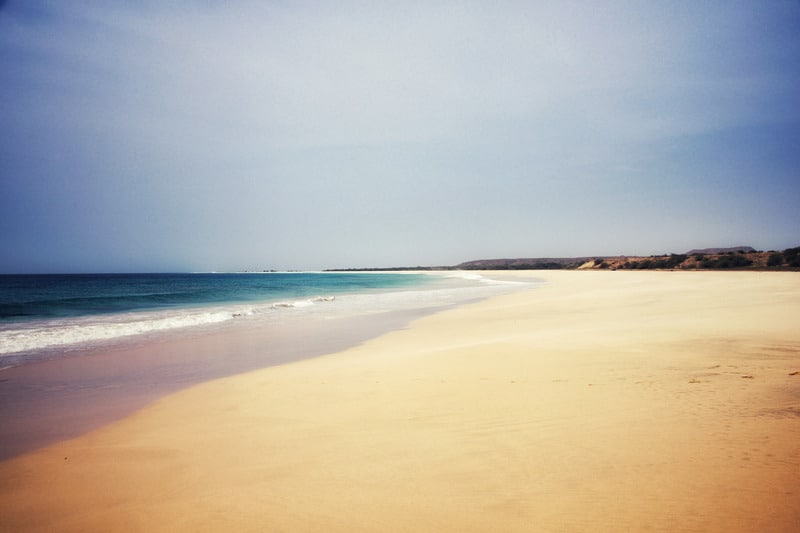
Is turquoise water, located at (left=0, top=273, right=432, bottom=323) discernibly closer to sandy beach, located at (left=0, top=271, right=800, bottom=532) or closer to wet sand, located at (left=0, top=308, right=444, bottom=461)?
wet sand, located at (left=0, top=308, right=444, bottom=461)

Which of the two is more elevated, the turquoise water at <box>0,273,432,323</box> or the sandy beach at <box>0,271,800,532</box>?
the sandy beach at <box>0,271,800,532</box>

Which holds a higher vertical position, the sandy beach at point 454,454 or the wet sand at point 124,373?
the sandy beach at point 454,454

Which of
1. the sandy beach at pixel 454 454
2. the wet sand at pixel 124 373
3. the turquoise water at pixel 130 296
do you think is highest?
the sandy beach at pixel 454 454

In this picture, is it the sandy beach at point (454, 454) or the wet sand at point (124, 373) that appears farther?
the wet sand at point (124, 373)

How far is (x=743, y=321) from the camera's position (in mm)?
9391

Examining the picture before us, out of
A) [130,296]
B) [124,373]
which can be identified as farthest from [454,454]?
[130,296]

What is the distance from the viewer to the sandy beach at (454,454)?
8.71 feet

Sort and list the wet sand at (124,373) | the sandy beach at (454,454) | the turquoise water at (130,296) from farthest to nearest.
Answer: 1. the turquoise water at (130,296)
2. the wet sand at (124,373)
3. the sandy beach at (454,454)

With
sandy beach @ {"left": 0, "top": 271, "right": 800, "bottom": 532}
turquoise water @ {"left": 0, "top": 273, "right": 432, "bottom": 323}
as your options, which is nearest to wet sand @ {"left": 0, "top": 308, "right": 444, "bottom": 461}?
sandy beach @ {"left": 0, "top": 271, "right": 800, "bottom": 532}

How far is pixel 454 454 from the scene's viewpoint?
3469 millimetres

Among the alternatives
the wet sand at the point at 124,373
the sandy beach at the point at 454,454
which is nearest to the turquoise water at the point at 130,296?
the wet sand at the point at 124,373

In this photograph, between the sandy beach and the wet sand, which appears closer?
the sandy beach

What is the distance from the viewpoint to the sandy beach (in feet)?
8.71

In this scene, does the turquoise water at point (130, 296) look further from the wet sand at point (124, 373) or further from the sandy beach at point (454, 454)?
the sandy beach at point (454, 454)
